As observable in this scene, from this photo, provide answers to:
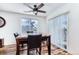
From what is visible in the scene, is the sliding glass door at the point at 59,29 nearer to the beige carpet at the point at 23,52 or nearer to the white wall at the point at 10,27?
the beige carpet at the point at 23,52

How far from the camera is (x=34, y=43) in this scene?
1824 mm

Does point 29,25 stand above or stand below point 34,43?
above

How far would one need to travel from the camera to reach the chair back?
5.83ft

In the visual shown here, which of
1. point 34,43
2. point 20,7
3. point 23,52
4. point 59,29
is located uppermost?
point 20,7

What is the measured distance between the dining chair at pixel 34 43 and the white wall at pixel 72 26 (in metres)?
0.51

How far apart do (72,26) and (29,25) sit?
0.75 meters

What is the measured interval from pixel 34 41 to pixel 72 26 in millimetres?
721

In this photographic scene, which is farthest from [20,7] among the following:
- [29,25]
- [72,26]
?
[72,26]

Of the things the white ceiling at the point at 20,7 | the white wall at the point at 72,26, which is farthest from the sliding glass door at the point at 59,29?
the white ceiling at the point at 20,7

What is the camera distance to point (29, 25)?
179cm

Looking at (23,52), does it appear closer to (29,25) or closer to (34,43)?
(34,43)

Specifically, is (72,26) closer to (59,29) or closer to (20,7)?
(59,29)

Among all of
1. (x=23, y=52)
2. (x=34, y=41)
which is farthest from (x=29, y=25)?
(x=23, y=52)

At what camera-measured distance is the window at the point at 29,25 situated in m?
1.76
